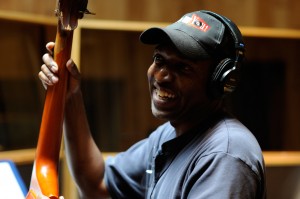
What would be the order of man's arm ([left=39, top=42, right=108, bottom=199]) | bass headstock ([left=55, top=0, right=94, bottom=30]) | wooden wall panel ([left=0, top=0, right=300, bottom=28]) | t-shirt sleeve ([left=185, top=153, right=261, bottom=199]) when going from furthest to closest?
wooden wall panel ([left=0, top=0, right=300, bottom=28]) → man's arm ([left=39, top=42, right=108, bottom=199]) → bass headstock ([left=55, top=0, right=94, bottom=30]) → t-shirt sleeve ([left=185, top=153, right=261, bottom=199])

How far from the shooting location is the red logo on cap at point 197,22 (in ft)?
3.94

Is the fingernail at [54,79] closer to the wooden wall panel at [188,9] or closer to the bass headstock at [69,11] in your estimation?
the bass headstock at [69,11]

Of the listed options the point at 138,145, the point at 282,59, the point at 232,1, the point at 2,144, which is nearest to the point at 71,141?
the point at 138,145

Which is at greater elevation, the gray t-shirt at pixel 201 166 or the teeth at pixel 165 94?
the teeth at pixel 165 94

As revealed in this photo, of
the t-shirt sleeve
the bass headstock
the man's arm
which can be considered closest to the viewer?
the t-shirt sleeve

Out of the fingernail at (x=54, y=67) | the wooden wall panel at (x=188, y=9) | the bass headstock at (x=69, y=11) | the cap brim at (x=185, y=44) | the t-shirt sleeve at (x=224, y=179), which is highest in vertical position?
the bass headstock at (x=69, y=11)

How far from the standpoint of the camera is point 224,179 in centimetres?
100

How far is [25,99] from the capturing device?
2076 mm

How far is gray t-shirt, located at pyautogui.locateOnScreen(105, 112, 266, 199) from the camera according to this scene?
101 centimetres

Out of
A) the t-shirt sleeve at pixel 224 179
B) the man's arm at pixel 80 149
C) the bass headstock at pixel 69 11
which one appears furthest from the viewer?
the man's arm at pixel 80 149

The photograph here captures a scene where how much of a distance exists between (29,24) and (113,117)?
0.55 meters

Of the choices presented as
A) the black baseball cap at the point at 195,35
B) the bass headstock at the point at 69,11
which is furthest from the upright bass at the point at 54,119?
the black baseball cap at the point at 195,35

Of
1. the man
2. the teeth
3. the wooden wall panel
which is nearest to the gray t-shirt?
the man

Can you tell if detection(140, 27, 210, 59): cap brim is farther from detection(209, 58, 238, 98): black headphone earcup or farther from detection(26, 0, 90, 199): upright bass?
detection(26, 0, 90, 199): upright bass
